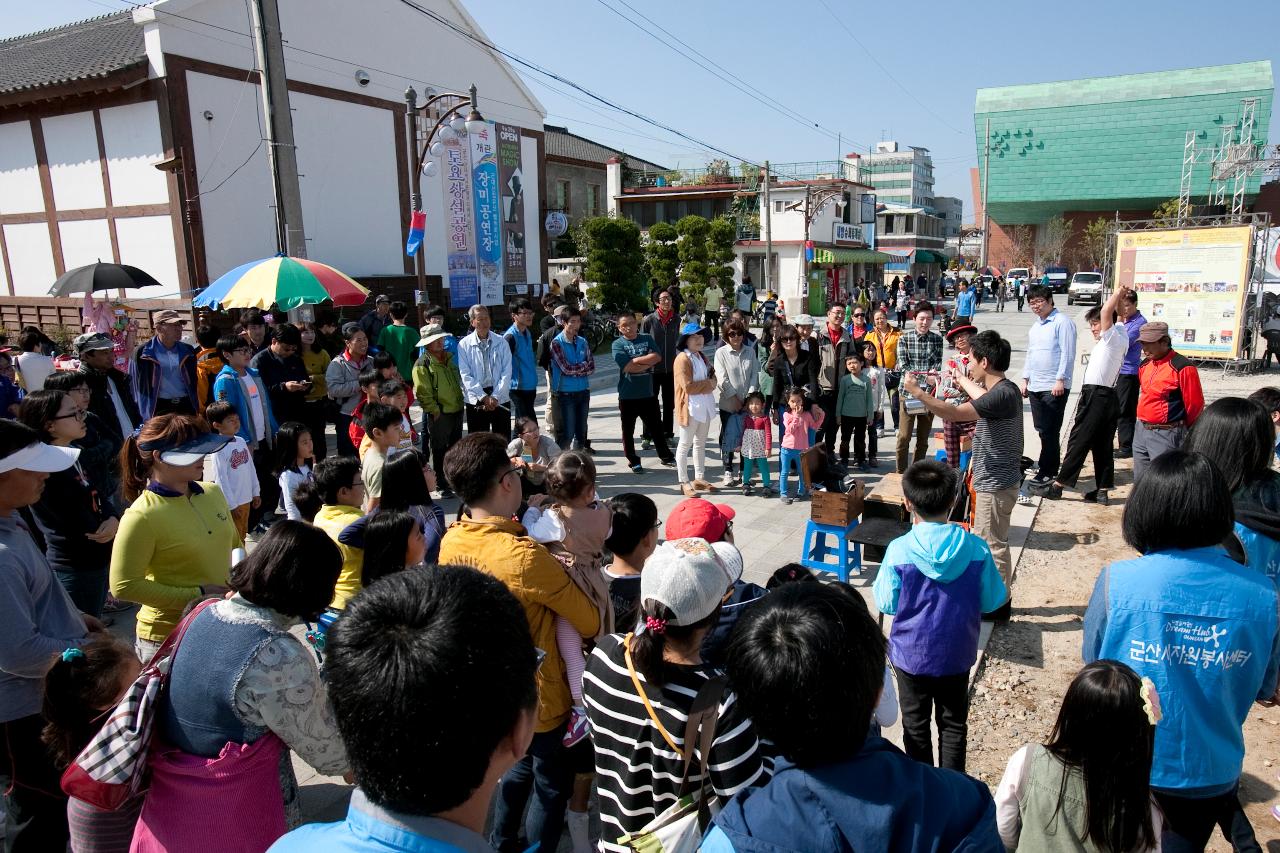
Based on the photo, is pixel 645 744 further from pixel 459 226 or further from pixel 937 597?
pixel 459 226

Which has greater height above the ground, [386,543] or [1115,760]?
[386,543]

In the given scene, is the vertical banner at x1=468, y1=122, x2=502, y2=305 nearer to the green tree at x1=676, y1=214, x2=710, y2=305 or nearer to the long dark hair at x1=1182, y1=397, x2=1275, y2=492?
the green tree at x1=676, y1=214, x2=710, y2=305

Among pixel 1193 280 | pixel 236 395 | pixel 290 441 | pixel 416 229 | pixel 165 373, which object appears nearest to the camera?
pixel 290 441

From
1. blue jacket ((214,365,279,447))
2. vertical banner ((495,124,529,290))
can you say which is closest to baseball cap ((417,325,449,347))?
blue jacket ((214,365,279,447))

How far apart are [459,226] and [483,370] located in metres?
10.4

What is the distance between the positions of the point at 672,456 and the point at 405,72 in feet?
42.8

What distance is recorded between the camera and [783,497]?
23.3 ft

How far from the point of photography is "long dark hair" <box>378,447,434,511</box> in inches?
128

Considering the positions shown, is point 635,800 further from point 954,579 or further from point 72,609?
point 72,609

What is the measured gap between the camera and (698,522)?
9.23 ft

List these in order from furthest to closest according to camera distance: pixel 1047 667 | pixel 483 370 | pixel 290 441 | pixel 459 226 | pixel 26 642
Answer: pixel 459 226 → pixel 483 370 → pixel 290 441 → pixel 1047 667 → pixel 26 642

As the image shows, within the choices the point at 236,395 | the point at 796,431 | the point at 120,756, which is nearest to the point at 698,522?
the point at 120,756

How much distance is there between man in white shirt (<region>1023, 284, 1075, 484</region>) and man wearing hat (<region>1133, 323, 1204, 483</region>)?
1.17 metres

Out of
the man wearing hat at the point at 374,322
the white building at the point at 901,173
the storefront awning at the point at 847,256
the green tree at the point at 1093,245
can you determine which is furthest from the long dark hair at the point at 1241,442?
the white building at the point at 901,173
